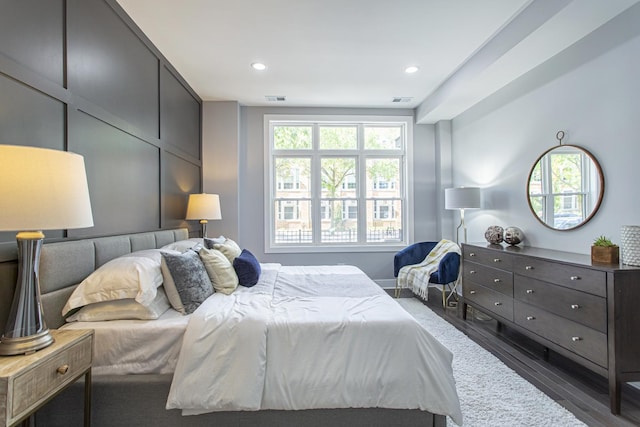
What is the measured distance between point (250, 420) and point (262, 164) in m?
3.70

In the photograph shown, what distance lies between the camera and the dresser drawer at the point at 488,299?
2.82 m

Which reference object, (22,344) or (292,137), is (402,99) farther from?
(22,344)

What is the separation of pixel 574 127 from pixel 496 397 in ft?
7.56

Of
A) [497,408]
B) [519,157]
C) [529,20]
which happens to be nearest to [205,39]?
[529,20]

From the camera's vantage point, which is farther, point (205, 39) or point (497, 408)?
point (205, 39)

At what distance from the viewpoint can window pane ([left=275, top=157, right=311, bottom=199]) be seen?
16.2 ft

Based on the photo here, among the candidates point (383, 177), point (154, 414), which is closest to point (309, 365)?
point (154, 414)

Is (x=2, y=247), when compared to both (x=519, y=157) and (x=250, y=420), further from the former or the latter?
(x=519, y=157)

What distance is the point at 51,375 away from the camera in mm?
1204

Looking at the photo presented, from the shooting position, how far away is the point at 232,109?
4500mm

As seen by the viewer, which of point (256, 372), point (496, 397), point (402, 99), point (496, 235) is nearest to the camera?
point (256, 372)

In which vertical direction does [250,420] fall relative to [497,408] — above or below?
above

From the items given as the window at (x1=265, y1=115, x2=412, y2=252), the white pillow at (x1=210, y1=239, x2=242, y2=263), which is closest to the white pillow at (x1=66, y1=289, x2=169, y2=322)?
the white pillow at (x1=210, y1=239, x2=242, y2=263)

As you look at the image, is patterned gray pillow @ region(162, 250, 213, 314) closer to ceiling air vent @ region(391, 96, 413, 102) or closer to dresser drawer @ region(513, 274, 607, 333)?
dresser drawer @ region(513, 274, 607, 333)
